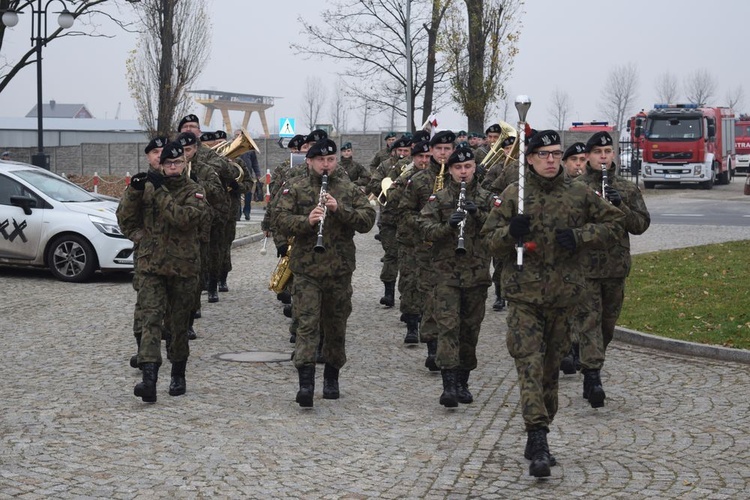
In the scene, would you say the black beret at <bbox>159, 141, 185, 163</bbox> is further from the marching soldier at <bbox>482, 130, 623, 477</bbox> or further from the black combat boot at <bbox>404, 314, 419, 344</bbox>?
the black combat boot at <bbox>404, 314, 419, 344</bbox>

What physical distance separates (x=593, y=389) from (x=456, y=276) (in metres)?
1.29

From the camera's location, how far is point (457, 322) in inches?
346

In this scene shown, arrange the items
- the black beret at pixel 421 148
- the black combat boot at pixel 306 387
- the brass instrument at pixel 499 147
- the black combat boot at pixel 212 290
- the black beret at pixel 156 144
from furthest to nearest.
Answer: the black combat boot at pixel 212 290, the brass instrument at pixel 499 147, the black beret at pixel 421 148, the black beret at pixel 156 144, the black combat boot at pixel 306 387

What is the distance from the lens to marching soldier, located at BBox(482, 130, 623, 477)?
6.99 metres

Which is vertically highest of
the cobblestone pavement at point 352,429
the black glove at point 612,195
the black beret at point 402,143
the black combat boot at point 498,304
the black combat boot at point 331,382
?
the black beret at point 402,143

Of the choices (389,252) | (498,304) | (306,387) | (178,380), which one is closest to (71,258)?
(389,252)

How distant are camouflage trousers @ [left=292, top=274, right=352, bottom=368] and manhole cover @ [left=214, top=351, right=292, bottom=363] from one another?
66.4 inches

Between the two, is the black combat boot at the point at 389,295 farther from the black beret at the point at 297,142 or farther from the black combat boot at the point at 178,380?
the black combat boot at the point at 178,380

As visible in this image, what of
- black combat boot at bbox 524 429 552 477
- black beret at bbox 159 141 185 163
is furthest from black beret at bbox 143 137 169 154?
black combat boot at bbox 524 429 552 477

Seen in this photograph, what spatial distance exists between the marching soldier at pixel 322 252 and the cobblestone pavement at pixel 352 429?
397mm

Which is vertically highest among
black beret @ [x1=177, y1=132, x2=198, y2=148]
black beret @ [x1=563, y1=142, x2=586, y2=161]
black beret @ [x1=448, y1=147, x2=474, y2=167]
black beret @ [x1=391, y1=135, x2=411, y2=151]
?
black beret @ [x1=391, y1=135, x2=411, y2=151]

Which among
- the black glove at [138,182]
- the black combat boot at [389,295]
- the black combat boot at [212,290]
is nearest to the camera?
the black glove at [138,182]

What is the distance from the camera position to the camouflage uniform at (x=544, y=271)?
7.02 meters

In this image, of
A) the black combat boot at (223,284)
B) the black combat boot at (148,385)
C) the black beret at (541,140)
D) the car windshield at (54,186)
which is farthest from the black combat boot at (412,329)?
the car windshield at (54,186)
